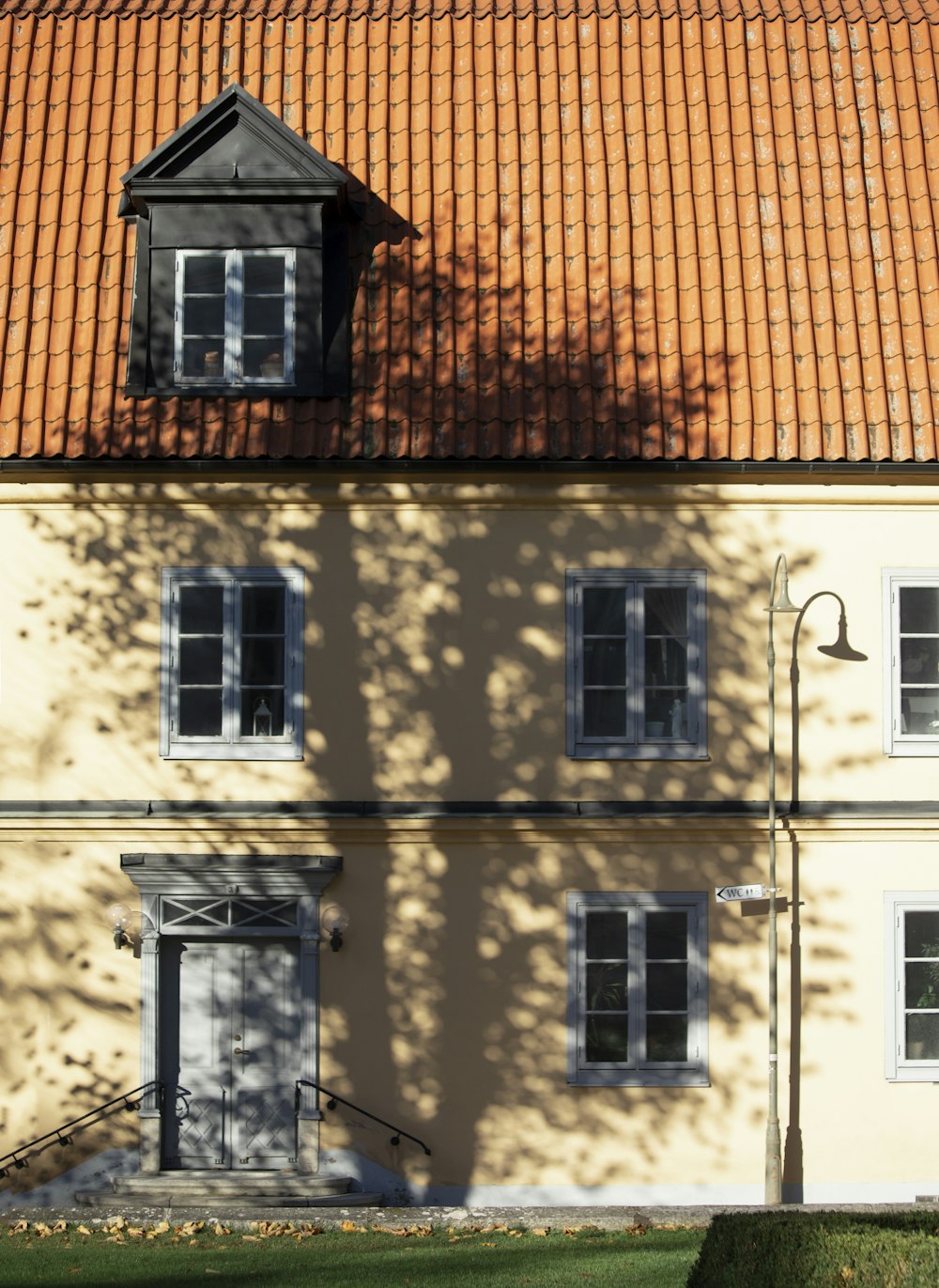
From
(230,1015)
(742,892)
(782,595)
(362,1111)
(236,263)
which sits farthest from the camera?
(236,263)

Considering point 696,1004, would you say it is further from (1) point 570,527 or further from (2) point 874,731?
(1) point 570,527

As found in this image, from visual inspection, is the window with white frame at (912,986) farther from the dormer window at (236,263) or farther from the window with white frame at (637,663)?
the dormer window at (236,263)

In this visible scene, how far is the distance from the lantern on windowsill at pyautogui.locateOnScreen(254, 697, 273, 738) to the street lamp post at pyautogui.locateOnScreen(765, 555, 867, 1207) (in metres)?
4.56

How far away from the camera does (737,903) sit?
53.2 ft

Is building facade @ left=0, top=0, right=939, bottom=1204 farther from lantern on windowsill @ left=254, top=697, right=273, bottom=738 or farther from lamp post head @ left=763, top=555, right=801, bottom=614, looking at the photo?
lamp post head @ left=763, top=555, right=801, bottom=614

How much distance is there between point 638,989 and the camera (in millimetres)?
16109

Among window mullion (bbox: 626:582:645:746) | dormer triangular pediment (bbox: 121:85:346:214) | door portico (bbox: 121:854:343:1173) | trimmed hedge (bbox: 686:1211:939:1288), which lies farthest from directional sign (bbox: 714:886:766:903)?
Answer: dormer triangular pediment (bbox: 121:85:346:214)

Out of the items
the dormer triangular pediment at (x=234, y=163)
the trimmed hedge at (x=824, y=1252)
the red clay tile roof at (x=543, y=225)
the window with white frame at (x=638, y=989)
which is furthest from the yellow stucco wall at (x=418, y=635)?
the trimmed hedge at (x=824, y=1252)

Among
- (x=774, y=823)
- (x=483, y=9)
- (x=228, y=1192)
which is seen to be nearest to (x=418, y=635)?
(x=774, y=823)

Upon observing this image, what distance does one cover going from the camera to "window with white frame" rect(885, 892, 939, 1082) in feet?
52.9

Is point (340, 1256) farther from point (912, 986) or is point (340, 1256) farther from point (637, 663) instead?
point (912, 986)

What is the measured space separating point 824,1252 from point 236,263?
37.2 feet

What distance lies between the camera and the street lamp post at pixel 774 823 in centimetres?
1565

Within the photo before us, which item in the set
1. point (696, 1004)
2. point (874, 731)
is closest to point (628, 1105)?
point (696, 1004)
